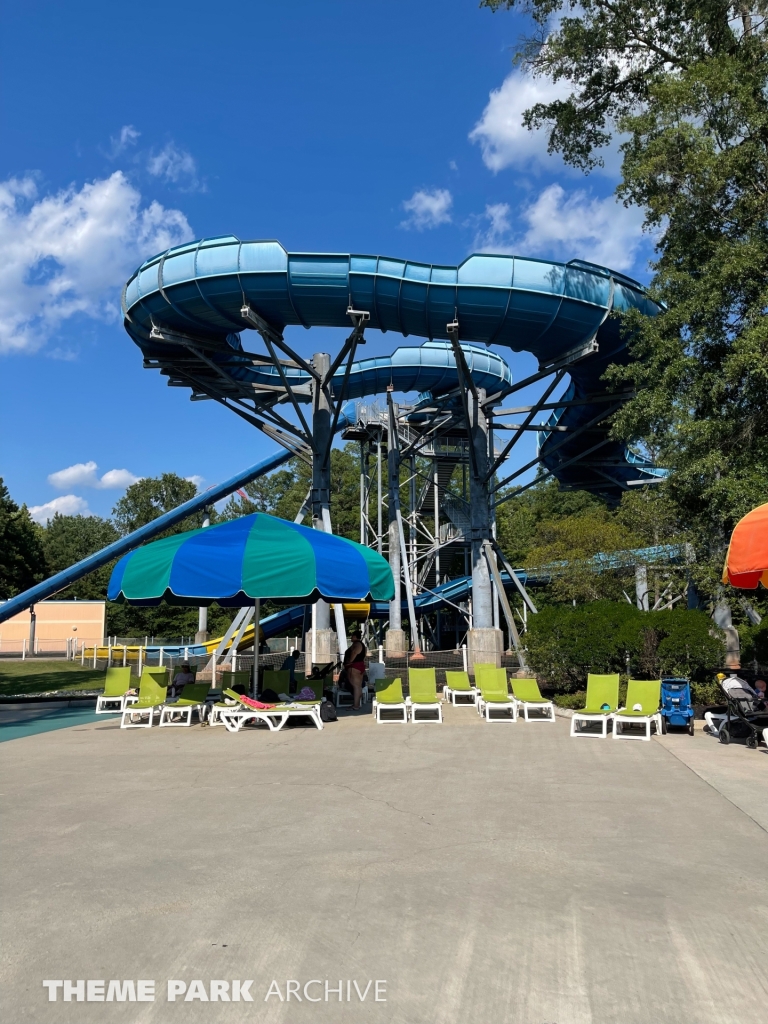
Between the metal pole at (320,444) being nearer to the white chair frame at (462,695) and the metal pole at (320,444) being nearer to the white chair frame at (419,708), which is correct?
the white chair frame at (462,695)

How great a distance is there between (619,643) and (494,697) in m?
2.83

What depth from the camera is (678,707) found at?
39.2 ft

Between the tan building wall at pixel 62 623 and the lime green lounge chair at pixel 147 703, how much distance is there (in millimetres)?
37260

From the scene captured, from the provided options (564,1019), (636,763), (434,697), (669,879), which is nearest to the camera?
(564,1019)

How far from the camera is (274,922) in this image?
4340mm

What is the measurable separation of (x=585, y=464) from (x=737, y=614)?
1076 cm

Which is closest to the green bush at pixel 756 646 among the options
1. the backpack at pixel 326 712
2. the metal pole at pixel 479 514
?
the backpack at pixel 326 712

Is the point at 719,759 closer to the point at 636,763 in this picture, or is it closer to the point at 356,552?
the point at 636,763

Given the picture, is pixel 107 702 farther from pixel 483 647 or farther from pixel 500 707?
pixel 483 647

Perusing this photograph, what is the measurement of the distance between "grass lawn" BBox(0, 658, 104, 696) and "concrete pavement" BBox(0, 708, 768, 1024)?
14.6m

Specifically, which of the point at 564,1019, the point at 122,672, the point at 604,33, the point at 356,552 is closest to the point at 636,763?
the point at 356,552

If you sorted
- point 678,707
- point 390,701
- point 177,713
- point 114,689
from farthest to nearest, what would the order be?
1. point 114,689
2. point 177,713
3. point 390,701
4. point 678,707

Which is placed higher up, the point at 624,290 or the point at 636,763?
the point at 624,290

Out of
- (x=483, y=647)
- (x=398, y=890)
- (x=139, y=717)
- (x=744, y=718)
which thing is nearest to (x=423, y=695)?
(x=139, y=717)
